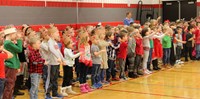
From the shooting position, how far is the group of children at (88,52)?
18.1 feet

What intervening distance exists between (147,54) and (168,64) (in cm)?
190

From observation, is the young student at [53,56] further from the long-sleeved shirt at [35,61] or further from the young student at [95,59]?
the young student at [95,59]

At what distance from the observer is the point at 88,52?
700cm

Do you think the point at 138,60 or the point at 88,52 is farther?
the point at 138,60

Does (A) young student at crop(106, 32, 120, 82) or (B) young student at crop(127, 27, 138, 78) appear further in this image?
(B) young student at crop(127, 27, 138, 78)

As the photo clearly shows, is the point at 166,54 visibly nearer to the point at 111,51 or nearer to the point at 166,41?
the point at 166,41

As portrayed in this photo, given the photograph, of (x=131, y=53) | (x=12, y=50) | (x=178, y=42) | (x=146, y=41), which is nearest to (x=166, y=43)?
(x=178, y=42)

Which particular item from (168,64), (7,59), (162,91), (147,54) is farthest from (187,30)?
(7,59)

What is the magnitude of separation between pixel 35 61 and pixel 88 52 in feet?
4.98

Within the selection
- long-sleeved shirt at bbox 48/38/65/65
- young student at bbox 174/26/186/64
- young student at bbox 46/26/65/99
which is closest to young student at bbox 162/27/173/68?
young student at bbox 174/26/186/64

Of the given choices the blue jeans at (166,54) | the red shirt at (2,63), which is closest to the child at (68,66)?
the red shirt at (2,63)

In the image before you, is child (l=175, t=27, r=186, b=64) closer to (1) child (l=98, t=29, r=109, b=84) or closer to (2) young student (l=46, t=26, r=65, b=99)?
(1) child (l=98, t=29, r=109, b=84)

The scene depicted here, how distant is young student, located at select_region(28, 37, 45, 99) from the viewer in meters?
5.69

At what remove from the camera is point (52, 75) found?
6.20m
